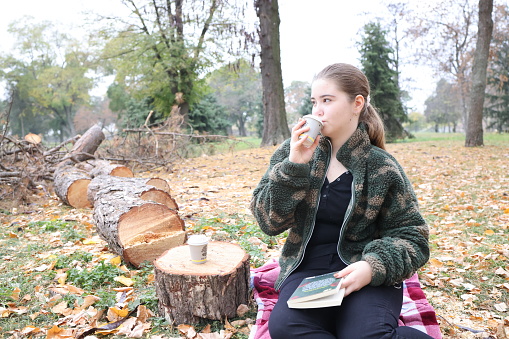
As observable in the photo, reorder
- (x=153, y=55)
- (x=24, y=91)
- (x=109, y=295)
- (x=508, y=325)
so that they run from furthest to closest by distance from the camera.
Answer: (x=24, y=91) < (x=153, y=55) < (x=109, y=295) < (x=508, y=325)

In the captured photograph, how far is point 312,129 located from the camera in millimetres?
1877

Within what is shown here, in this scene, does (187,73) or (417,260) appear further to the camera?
(187,73)

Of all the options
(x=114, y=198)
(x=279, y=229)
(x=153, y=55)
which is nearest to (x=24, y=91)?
(x=153, y=55)

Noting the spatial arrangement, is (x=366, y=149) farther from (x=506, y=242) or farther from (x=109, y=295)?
(x=506, y=242)

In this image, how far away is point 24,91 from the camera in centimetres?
3612

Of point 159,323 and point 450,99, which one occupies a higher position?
point 450,99

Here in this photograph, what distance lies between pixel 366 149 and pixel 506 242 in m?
2.68

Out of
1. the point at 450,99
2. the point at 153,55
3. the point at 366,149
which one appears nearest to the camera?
the point at 366,149

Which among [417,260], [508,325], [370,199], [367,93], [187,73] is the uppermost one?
[187,73]

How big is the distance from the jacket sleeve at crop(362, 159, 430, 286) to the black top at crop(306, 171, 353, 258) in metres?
0.20

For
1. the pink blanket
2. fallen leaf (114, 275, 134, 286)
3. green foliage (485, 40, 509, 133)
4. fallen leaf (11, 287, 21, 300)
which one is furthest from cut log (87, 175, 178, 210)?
green foliage (485, 40, 509, 133)

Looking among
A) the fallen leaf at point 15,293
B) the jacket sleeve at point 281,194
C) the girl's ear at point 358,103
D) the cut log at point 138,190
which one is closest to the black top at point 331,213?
the jacket sleeve at point 281,194

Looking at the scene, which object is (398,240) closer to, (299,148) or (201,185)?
(299,148)

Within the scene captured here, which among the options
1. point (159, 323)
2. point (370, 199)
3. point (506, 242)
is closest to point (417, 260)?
point (370, 199)
